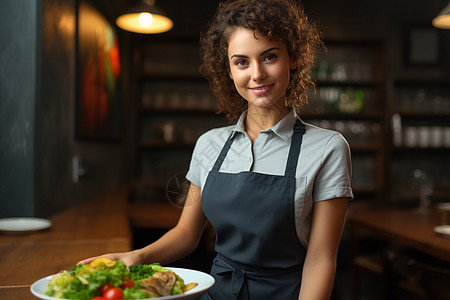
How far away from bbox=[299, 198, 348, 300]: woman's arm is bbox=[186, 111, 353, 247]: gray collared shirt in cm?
4

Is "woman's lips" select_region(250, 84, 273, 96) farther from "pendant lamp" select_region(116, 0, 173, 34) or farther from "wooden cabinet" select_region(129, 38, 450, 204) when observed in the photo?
"wooden cabinet" select_region(129, 38, 450, 204)

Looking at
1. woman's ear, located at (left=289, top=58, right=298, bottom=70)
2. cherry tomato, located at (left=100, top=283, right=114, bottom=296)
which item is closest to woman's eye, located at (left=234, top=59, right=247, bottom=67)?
woman's ear, located at (left=289, top=58, right=298, bottom=70)

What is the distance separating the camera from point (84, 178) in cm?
303

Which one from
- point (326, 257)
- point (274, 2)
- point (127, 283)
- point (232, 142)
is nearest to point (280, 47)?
point (274, 2)

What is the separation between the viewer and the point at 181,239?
1.39m

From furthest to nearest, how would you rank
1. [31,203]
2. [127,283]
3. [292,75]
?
[31,203]
[292,75]
[127,283]

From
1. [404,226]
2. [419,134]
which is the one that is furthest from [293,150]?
[419,134]

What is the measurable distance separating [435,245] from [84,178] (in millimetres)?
2238

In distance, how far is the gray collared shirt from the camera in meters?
1.21

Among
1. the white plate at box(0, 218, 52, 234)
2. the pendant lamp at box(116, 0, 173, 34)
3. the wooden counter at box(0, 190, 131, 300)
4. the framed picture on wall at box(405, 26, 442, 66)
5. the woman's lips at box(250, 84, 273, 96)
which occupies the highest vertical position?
the framed picture on wall at box(405, 26, 442, 66)

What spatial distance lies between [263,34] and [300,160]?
0.38 m

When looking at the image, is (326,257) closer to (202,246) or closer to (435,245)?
(435,245)

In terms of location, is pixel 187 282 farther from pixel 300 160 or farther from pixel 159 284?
pixel 300 160

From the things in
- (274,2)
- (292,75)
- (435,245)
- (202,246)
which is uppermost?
(274,2)
